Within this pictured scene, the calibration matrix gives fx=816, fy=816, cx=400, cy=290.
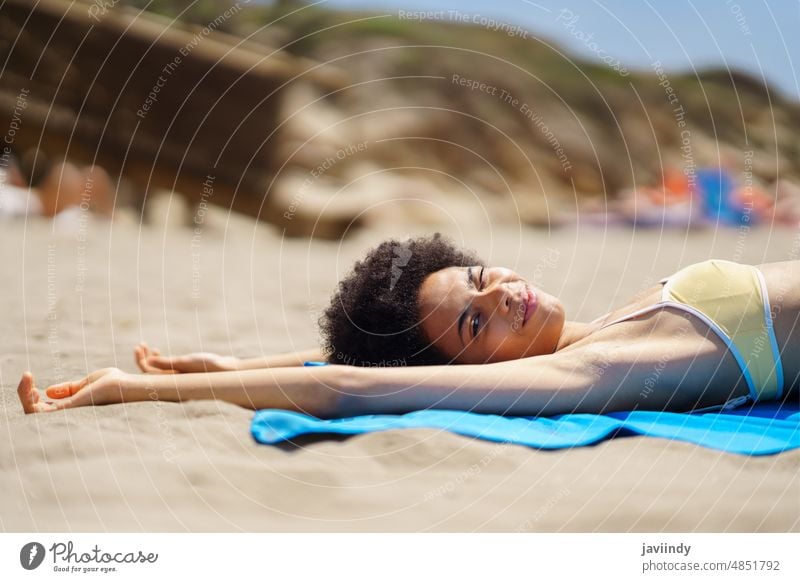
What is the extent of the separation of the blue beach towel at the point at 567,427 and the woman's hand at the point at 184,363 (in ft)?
2.03

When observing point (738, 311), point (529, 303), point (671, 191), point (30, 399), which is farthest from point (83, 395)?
point (671, 191)

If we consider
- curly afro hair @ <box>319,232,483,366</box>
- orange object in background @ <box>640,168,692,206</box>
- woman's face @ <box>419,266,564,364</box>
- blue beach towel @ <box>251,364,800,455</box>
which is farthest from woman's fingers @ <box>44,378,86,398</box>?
orange object in background @ <box>640,168,692,206</box>

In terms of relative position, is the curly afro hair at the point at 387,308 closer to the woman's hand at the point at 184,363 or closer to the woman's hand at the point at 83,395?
the woman's hand at the point at 184,363

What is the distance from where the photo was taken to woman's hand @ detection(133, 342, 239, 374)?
7.99 ft

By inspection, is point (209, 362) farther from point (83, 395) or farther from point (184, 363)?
point (83, 395)

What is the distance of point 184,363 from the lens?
2459 mm

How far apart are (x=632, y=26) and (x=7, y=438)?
265cm

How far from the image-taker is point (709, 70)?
32.6ft

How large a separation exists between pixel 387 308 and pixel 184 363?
72cm

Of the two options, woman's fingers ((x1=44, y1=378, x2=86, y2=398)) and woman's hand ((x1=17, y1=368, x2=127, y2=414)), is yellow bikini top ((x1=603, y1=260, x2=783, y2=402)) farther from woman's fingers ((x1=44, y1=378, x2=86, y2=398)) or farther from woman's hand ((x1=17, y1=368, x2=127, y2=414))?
woman's fingers ((x1=44, y1=378, x2=86, y2=398))

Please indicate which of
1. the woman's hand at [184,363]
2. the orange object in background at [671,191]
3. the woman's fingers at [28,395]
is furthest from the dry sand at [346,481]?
the orange object in background at [671,191]

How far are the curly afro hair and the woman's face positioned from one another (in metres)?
0.05
